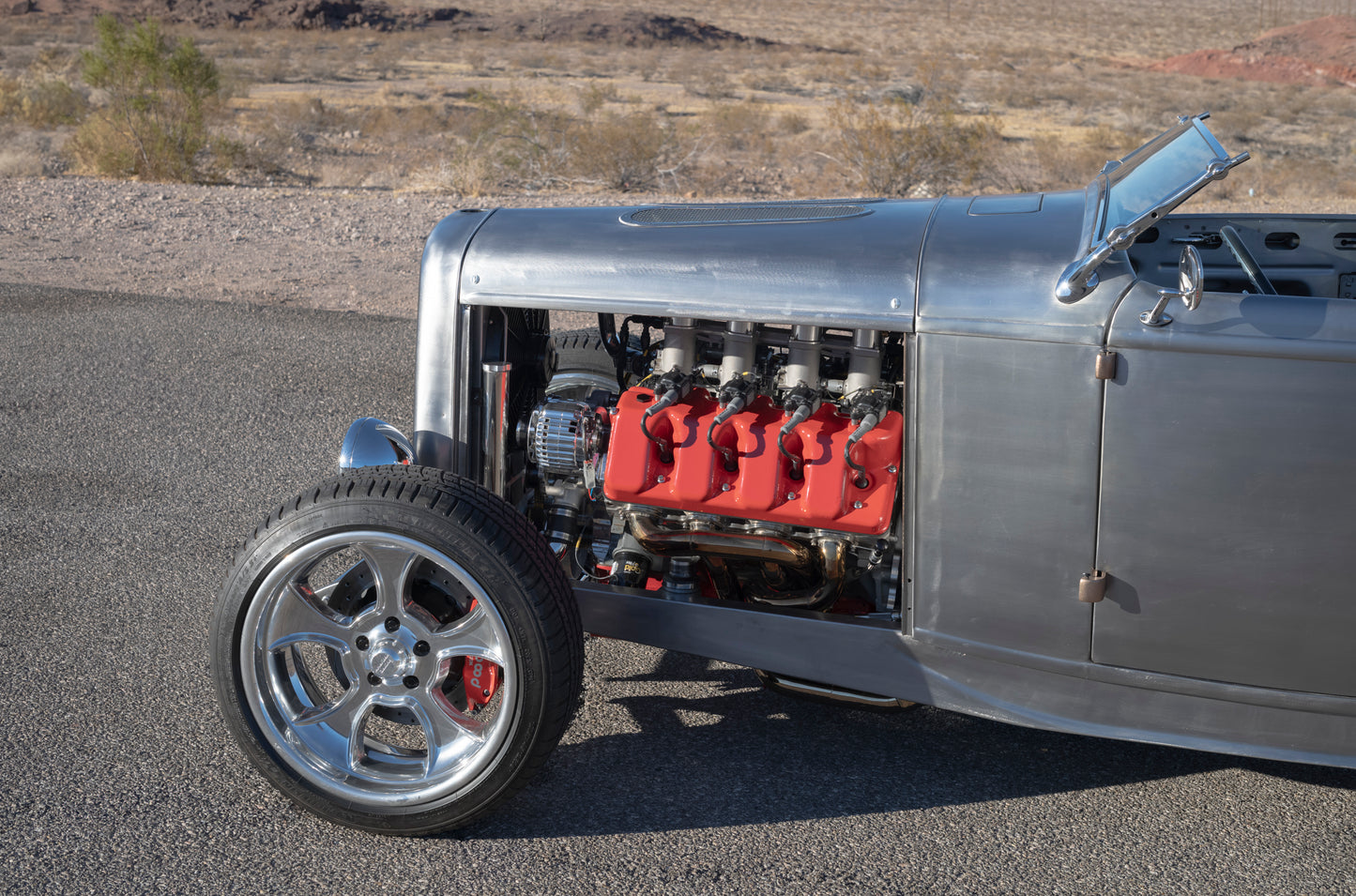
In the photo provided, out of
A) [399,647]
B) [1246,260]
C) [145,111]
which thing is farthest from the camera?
[145,111]

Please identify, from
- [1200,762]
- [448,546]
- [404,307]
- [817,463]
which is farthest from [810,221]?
[404,307]

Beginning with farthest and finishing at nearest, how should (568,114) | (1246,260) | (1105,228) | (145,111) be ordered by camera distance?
(568,114) < (145,111) < (1246,260) < (1105,228)

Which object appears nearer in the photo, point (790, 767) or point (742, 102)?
point (790, 767)

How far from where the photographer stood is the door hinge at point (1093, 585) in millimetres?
2879

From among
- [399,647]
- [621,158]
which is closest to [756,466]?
[399,647]

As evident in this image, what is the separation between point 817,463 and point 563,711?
36.4 inches

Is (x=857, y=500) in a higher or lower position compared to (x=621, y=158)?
lower

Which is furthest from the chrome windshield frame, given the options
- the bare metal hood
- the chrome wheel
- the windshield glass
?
the chrome wheel

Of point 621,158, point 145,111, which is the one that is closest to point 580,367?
point 621,158

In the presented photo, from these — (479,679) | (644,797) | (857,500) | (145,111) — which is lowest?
(644,797)

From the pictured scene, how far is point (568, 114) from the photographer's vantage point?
2397cm

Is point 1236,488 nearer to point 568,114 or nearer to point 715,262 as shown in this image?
point 715,262

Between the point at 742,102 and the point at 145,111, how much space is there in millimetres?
17925

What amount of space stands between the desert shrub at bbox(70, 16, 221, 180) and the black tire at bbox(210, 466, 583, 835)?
42.6ft
